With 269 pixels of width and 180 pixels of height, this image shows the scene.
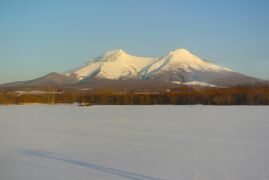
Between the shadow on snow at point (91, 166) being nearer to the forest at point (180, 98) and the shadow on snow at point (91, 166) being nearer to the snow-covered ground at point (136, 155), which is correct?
the snow-covered ground at point (136, 155)

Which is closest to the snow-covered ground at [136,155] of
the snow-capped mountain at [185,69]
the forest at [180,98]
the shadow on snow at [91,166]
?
the shadow on snow at [91,166]

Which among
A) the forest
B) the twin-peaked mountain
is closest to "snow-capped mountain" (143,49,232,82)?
Answer: the twin-peaked mountain

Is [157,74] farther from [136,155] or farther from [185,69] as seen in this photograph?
[136,155]

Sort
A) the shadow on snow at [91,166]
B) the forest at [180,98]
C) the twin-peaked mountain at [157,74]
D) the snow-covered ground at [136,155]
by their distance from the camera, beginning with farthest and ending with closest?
the twin-peaked mountain at [157,74]
the forest at [180,98]
the snow-covered ground at [136,155]
the shadow on snow at [91,166]

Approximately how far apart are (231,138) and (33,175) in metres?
6.03

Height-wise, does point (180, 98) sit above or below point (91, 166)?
above

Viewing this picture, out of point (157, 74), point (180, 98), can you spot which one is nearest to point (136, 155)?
point (180, 98)

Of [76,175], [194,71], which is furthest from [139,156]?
[194,71]

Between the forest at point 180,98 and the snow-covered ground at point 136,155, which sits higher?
the forest at point 180,98

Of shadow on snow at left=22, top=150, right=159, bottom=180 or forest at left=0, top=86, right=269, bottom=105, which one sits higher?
forest at left=0, top=86, right=269, bottom=105

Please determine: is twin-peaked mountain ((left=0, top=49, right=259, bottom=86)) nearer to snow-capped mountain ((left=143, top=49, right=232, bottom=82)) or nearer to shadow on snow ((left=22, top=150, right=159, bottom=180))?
snow-capped mountain ((left=143, top=49, right=232, bottom=82))

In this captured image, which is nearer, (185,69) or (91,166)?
(91,166)

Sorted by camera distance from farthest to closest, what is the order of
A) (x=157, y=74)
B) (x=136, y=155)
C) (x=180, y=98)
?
(x=157, y=74) < (x=180, y=98) < (x=136, y=155)

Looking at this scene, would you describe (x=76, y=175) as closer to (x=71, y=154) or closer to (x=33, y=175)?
(x=33, y=175)
